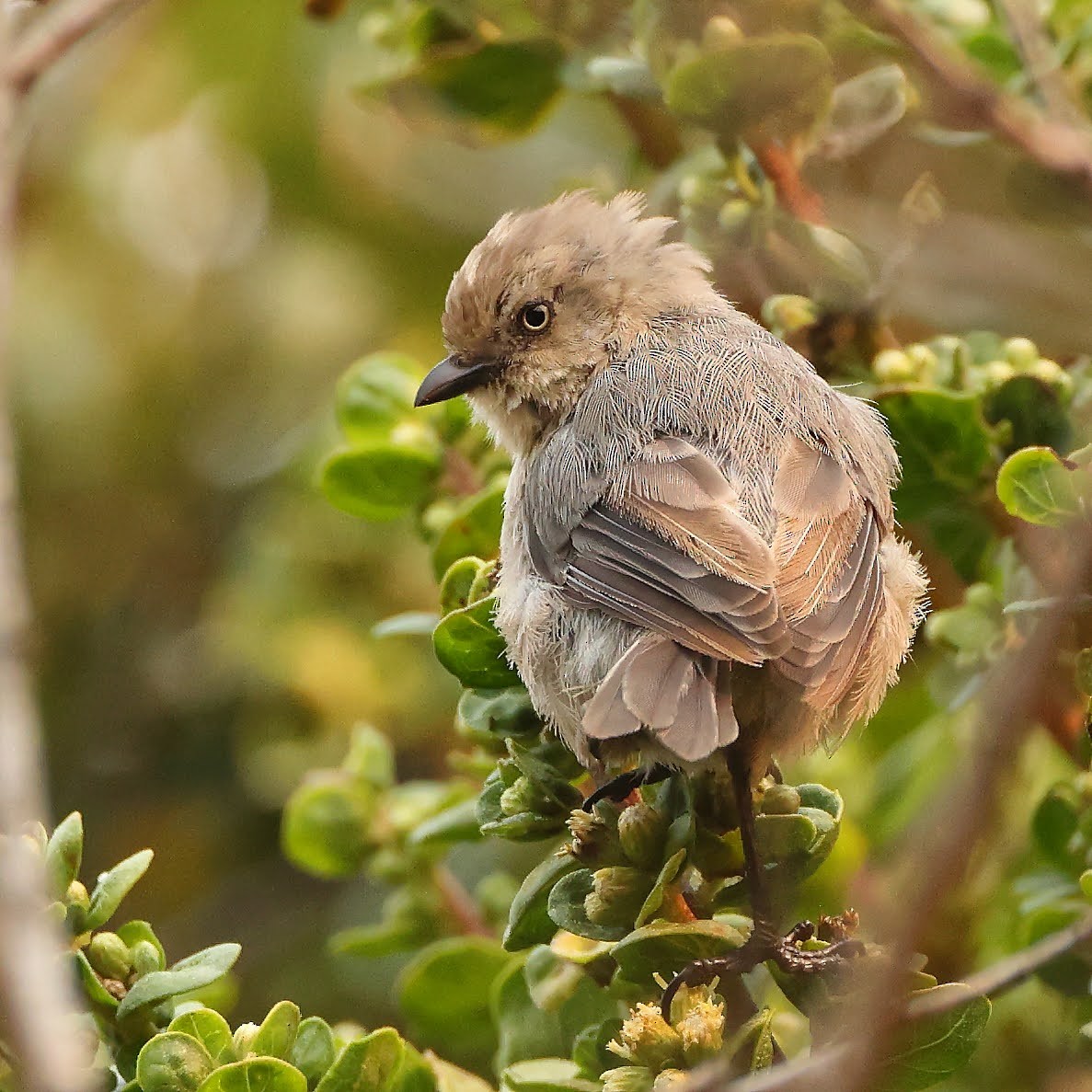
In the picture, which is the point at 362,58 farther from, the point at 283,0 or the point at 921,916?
the point at 921,916

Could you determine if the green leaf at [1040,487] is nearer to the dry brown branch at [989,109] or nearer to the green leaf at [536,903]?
the dry brown branch at [989,109]

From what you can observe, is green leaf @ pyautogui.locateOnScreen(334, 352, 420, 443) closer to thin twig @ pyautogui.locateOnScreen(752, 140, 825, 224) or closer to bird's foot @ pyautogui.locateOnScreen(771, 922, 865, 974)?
thin twig @ pyautogui.locateOnScreen(752, 140, 825, 224)

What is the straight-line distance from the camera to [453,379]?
3859 mm

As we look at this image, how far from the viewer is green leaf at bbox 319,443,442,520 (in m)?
3.49

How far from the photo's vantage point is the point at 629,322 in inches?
161

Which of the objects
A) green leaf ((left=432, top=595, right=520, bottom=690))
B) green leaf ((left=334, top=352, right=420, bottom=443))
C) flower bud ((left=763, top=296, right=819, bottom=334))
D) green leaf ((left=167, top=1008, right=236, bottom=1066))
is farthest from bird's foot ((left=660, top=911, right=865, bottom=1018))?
green leaf ((left=334, top=352, right=420, bottom=443))

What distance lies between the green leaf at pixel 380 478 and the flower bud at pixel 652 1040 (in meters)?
1.53

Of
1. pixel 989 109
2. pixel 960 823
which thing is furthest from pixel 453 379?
pixel 960 823

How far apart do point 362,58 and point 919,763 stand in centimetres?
355

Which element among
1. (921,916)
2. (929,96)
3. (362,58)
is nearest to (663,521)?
(929,96)

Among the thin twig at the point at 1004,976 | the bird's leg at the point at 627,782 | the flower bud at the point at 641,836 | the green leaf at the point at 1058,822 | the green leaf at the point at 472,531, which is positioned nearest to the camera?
the thin twig at the point at 1004,976

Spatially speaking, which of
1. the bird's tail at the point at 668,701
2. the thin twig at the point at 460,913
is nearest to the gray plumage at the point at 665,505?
the bird's tail at the point at 668,701

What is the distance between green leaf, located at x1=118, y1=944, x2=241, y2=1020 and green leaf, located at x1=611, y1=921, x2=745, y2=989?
0.62 m

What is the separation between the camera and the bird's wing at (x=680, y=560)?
9.72 ft
